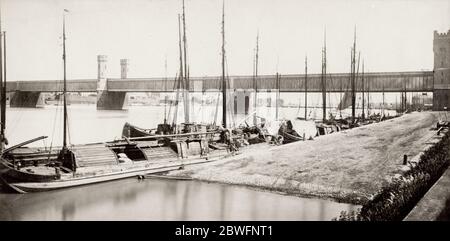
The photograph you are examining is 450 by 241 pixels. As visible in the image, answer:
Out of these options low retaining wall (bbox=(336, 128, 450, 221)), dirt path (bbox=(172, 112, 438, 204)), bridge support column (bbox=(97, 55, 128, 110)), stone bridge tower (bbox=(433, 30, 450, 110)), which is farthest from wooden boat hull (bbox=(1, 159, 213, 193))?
bridge support column (bbox=(97, 55, 128, 110))

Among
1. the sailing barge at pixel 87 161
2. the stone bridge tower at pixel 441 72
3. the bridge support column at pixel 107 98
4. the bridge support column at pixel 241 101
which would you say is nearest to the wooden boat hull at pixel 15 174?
the sailing barge at pixel 87 161

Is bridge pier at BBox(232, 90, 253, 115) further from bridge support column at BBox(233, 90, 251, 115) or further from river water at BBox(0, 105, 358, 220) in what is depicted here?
river water at BBox(0, 105, 358, 220)

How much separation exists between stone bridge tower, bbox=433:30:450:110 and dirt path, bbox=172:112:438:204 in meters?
37.6

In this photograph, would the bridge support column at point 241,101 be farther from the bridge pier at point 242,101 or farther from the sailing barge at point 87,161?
the sailing barge at point 87,161

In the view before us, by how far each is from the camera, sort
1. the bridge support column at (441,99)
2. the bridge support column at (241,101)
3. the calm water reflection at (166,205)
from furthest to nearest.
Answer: the bridge support column at (241,101) < the bridge support column at (441,99) < the calm water reflection at (166,205)

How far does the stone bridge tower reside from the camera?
56812 millimetres

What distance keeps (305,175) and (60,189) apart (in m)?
11.3

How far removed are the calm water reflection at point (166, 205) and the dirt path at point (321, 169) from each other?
92cm

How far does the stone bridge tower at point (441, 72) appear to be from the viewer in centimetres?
5681

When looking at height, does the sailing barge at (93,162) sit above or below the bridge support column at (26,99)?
below
